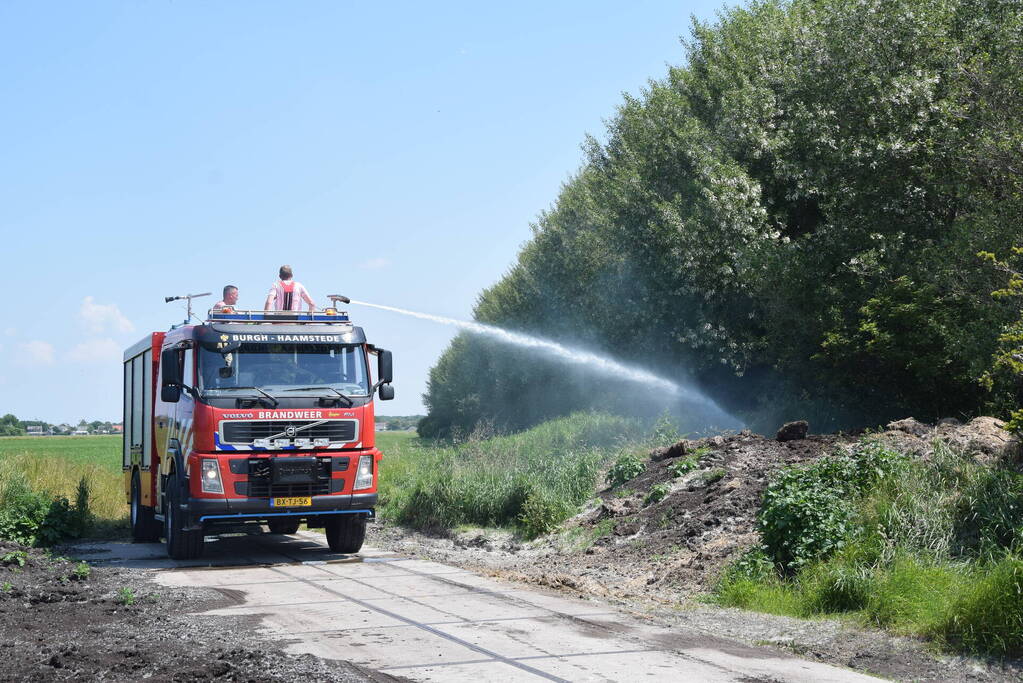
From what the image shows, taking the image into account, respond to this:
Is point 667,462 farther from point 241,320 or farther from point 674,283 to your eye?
point 674,283

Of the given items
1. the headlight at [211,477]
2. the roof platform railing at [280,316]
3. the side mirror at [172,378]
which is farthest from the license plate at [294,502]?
the roof platform railing at [280,316]

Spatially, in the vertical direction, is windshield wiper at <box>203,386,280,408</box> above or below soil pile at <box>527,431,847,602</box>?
above

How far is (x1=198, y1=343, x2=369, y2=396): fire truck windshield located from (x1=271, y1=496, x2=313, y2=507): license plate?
151cm

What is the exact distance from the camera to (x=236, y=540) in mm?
18422

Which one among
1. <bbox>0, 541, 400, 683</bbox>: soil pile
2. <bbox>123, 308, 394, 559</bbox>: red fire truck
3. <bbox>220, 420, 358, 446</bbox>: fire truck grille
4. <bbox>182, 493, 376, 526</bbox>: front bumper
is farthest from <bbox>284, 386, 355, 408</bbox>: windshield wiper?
<bbox>0, 541, 400, 683</bbox>: soil pile

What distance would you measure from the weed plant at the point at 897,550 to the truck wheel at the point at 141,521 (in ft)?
33.6

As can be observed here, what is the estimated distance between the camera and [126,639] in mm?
9203

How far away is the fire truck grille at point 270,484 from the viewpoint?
14.2 meters

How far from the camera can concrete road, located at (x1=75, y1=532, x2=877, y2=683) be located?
820 cm

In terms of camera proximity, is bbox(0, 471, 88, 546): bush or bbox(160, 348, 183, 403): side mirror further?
bbox(0, 471, 88, 546): bush

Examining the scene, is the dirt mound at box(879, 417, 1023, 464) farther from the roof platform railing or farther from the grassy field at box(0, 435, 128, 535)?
the grassy field at box(0, 435, 128, 535)

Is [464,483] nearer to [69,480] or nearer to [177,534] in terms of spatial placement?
[177,534]

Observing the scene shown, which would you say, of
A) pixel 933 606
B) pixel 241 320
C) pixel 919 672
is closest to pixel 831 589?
pixel 933 606

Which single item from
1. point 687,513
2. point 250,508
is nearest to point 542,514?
point 687,513
